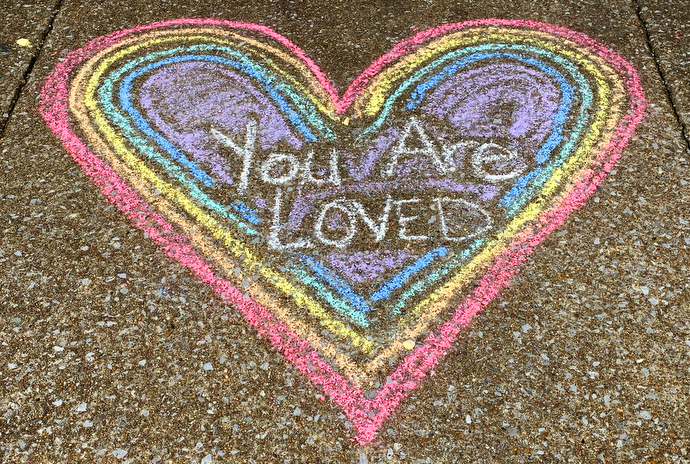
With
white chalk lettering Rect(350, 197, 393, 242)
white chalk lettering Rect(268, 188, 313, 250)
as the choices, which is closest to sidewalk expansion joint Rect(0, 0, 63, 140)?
white chalk lettering Rect(268, 188, 313, 250)

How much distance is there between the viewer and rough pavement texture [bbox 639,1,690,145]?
3.25 meters

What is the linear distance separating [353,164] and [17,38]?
2.27 m

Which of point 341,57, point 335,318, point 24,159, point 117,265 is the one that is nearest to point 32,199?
point 24,159

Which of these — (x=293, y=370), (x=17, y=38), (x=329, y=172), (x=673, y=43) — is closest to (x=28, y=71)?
(x=17, y=38)

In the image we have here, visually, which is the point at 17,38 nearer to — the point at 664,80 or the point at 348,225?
the point at 348,225

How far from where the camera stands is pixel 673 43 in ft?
11.7

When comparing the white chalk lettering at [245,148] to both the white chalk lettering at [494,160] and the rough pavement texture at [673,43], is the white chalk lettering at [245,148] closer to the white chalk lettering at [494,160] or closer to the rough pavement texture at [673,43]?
the white chalk lettering at [494,160]

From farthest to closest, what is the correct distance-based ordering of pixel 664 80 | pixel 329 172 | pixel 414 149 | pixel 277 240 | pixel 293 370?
pixel 664 80 → pixel 414 149 → pixel 329 172 → pixel 277 240 → pixel 293 370

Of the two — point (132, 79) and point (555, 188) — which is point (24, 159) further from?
point (555, 188)

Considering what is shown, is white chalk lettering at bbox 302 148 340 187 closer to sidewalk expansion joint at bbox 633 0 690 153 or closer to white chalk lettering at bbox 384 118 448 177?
white chalk lettering at bbox 384 118 448 177

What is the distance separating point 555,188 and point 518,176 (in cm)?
17

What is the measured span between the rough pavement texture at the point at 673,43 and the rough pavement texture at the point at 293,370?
0.36m

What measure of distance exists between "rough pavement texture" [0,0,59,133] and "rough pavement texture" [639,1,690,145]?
3.43 meters

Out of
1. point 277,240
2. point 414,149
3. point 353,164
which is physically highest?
point 414,149
